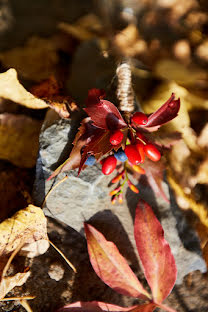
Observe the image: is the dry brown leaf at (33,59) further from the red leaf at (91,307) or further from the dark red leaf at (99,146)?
the red leaf at (91,307)

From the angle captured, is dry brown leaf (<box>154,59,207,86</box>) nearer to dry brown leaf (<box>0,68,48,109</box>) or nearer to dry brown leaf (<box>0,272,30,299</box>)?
dry brown leaf (<box>0,68,48,109</box>)

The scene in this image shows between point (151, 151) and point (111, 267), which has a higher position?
point (151, 151)

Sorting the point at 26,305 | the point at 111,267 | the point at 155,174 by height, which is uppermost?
the point at 155,174

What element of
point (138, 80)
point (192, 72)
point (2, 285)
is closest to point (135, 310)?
point (2, 285)

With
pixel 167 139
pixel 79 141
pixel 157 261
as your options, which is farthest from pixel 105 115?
pixel 157 261

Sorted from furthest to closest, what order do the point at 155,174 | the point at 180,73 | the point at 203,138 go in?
the point at 180,73 → the point at 203,138 → the point at 155,174

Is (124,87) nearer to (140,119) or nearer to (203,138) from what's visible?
(140,119)
